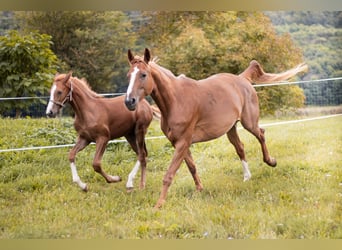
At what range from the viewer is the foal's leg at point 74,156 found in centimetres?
432

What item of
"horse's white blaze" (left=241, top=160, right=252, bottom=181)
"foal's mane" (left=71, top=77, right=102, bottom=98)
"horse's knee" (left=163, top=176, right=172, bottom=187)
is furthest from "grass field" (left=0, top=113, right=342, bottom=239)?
"foal's mane" (left=71, top=77, right=102, bottom=98)

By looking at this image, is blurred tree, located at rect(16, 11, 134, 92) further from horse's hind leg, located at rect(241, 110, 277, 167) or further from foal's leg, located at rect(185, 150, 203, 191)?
horse's hind leg, located at rect(241, 110, 277, 167)

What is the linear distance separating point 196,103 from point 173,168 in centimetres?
53

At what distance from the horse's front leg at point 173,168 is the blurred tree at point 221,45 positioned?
0.69 meters

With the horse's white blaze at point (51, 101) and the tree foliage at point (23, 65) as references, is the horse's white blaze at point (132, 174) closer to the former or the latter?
the horse's white blaze at point (51, 101)

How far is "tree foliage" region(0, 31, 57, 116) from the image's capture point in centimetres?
439

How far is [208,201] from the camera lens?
164 inches

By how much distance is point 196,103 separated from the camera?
421cm

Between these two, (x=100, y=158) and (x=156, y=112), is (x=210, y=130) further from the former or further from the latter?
(x=100, y=158)

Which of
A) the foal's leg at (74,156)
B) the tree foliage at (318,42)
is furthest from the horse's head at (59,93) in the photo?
the tree foliage at (318,42)

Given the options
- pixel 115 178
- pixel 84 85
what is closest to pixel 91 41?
pixel 84 85

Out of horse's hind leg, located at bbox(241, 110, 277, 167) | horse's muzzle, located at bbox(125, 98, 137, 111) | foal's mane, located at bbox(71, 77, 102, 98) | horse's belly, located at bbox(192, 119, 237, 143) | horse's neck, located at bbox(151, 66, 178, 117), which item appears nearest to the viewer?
horse's muzzle, located at bbox(125, 98, 137, 111)

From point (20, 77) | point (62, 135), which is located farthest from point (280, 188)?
point (20, 77)
